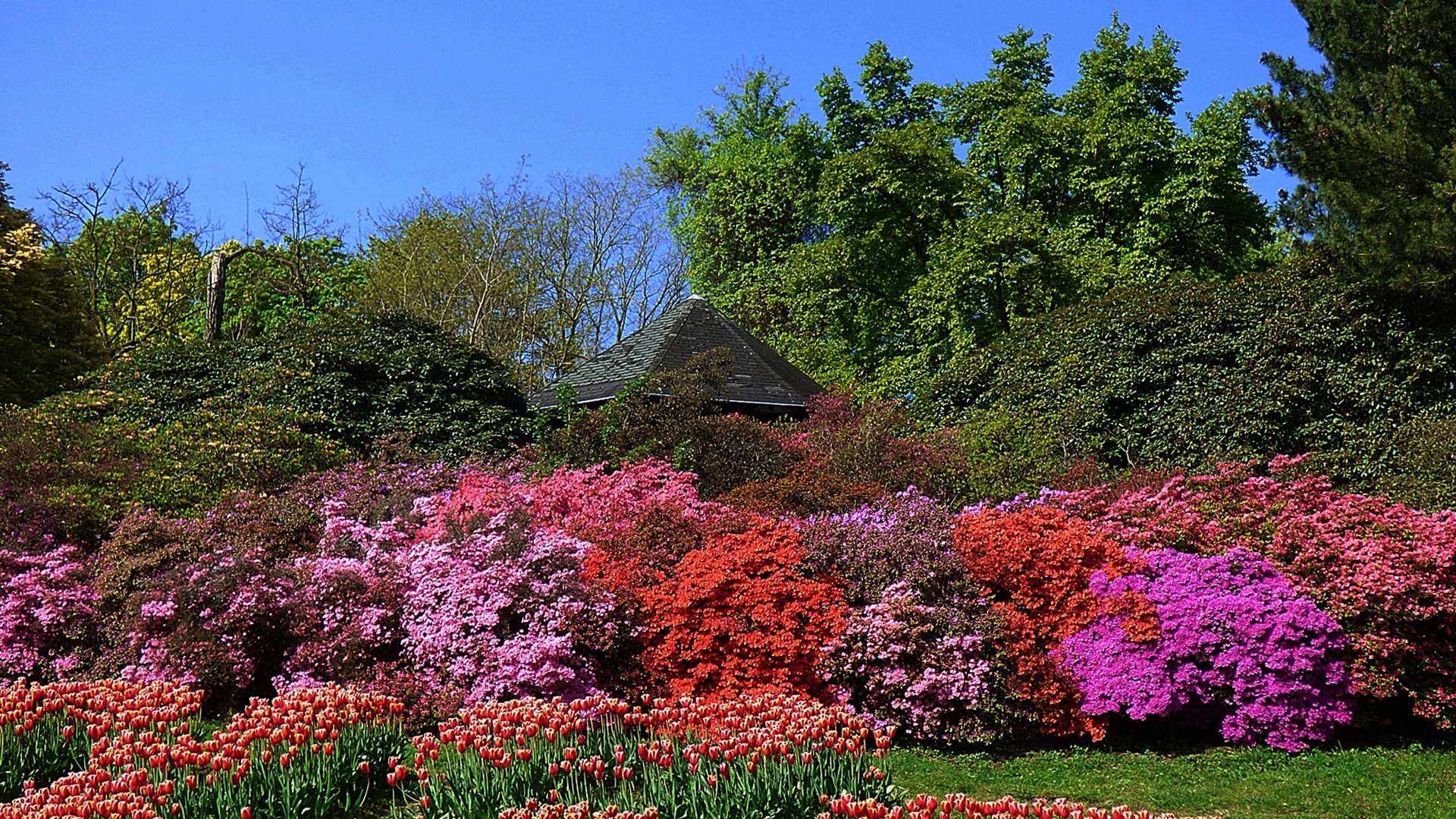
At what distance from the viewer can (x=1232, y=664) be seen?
7496 mm

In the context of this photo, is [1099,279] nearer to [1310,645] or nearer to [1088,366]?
[1088,366]

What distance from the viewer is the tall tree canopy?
22.6 metres

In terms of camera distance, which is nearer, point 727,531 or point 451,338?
point 727,531

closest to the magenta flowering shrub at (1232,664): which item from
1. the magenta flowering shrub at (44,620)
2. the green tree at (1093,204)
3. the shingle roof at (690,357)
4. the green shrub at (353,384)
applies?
the magenta flowering shrub at (44,620)

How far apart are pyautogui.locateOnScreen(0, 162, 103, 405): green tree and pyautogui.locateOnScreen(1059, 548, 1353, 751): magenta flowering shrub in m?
20.2

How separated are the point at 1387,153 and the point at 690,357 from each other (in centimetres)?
1019

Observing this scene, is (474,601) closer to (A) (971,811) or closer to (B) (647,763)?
(B) (647,763)

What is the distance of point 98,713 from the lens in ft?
19.1

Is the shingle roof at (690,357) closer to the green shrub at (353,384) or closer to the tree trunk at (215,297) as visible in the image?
the green shrub at (353,384)

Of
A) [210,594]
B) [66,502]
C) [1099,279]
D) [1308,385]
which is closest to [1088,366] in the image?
[1308,385]

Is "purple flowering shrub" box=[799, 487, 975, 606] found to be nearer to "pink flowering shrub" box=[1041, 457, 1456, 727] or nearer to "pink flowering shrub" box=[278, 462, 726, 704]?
"pink flowering shrub" box=[278, 462, 726, 704]

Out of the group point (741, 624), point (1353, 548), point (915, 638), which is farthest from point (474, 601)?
point (1353, 548)

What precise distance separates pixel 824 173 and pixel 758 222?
7861mm

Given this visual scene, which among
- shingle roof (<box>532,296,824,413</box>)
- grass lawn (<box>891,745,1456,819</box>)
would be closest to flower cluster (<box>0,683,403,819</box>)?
grass lawn (<box>891,745,1456,819</box>)
